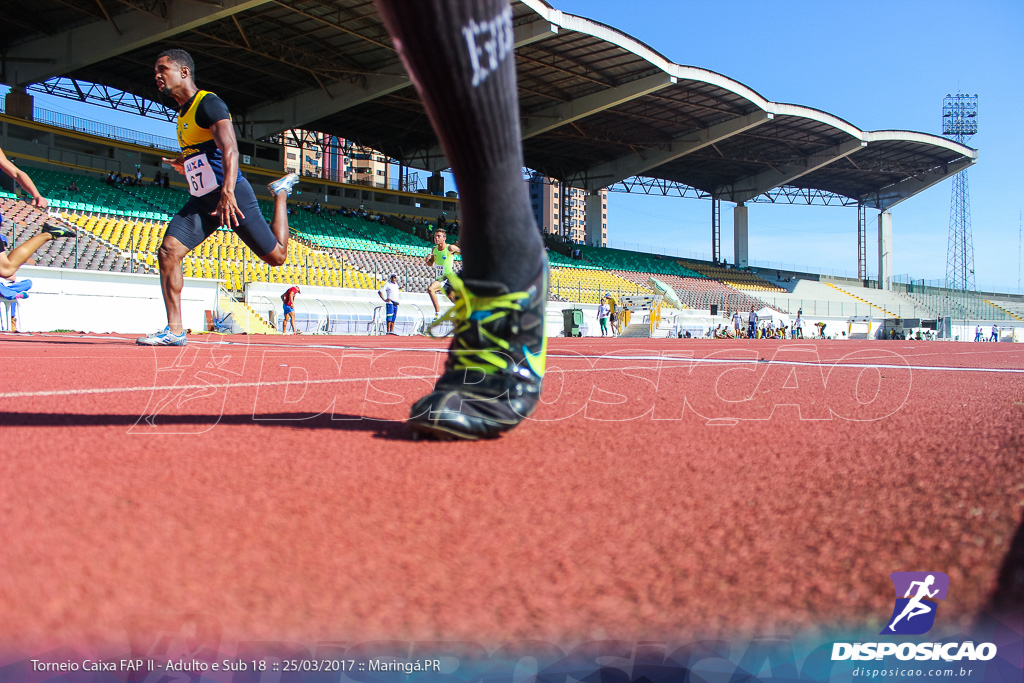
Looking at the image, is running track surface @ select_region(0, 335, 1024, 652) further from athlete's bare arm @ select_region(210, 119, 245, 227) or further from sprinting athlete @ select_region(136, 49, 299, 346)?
sprinting athlete @ select_region(136, 49, 299, 346)

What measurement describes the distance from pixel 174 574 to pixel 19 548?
17cm

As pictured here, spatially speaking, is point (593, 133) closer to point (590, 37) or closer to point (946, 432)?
point (590, 37)

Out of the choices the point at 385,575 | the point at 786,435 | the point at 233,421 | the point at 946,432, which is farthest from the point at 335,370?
the point at 385,575

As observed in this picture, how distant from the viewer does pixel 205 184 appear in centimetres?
457

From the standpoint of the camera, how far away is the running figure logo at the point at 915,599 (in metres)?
0.50

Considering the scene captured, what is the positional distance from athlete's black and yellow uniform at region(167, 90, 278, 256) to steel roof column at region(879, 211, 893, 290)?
48519 millimetres

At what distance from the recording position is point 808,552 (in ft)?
2.06

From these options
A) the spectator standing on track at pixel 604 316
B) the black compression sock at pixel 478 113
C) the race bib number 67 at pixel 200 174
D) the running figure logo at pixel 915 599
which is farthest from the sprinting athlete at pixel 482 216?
the spectator standing on track at pixel 604 316

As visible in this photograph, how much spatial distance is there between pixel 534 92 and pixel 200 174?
25.5 meters

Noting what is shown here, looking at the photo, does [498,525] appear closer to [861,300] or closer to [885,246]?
[861,300]

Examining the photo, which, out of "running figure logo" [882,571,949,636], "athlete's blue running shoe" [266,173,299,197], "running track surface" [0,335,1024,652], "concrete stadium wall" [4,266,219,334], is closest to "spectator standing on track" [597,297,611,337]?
"concrete stadium wall" [4,266,219,334]

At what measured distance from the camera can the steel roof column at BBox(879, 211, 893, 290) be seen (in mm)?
45094

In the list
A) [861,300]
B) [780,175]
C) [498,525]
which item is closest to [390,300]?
[498,525]

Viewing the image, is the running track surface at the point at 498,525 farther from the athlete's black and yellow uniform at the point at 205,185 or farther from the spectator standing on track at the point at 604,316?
the spectator standing on track at the point at 604,316
